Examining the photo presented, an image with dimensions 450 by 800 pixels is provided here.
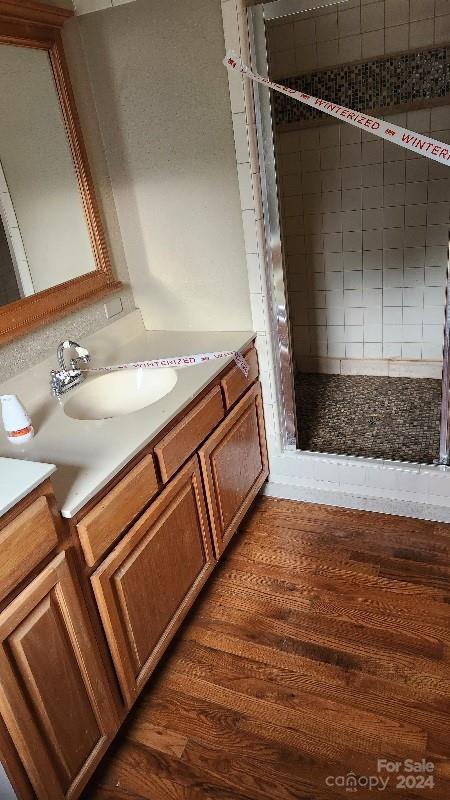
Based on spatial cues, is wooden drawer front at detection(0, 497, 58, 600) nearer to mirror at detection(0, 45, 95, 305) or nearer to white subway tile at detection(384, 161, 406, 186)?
mirror at detection(0, 45, 95, 305)

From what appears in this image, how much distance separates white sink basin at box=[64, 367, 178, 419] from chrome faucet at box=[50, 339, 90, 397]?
0.10 feet

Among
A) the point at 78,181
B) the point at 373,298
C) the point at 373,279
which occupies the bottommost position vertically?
the point at 373,298

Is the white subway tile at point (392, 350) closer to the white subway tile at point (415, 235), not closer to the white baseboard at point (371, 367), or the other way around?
the white baseboard at point (371, 367)

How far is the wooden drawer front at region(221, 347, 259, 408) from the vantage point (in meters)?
1.99

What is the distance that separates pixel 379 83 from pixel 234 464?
2241 mm

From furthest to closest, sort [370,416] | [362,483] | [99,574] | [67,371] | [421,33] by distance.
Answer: [370,416]
[421,33]
[362,483]
[67,371]
[99,574]

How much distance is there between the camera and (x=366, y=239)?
3.26 m

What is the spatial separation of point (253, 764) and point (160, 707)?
0.33m

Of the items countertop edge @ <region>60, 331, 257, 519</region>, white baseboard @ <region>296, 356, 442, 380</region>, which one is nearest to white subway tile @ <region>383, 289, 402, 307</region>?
white baseboard @ <region>296, 356, 442, 380</region>

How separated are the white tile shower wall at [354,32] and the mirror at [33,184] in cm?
155

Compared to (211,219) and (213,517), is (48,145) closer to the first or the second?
(211,219)

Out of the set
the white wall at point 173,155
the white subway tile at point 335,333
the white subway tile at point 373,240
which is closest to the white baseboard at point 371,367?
the white subway tile at point 335,333

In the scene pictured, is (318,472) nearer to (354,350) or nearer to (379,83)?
(354,350)

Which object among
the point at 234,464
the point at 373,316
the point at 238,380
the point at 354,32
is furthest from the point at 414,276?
the point at 234,464
